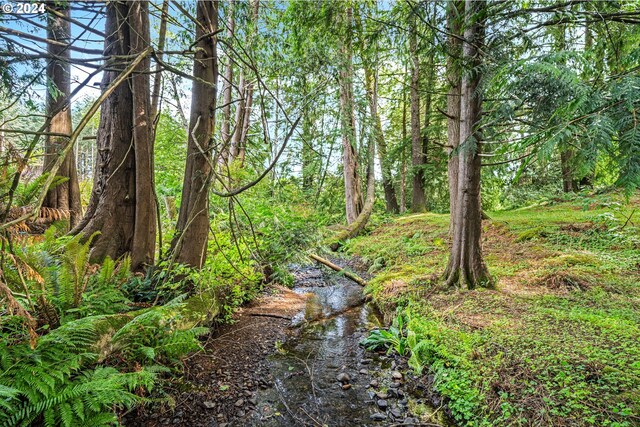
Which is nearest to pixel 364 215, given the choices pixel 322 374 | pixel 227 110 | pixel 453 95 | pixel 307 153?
pixel 307 153

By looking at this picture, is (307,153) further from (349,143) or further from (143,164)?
(143,164)

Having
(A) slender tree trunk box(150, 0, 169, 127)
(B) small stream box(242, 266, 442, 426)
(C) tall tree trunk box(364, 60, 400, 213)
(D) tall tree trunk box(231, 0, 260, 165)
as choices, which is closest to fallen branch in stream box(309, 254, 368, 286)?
(B) small stream box(242, 266, 442, 426)

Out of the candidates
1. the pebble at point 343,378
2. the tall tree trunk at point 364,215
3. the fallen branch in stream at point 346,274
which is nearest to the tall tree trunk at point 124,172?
the pebble at point 343,378

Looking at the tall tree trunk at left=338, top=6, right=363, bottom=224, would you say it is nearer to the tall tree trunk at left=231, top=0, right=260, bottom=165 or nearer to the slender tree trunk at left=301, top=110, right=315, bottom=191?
the slender tree trunk at left=301, top=110, right=315, bottom=191

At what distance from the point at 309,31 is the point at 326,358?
5.22 meters

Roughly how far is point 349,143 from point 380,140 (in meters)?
1.94

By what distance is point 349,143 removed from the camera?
29.3 feet

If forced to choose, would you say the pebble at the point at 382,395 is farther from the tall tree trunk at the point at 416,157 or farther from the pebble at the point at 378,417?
the tall tree trunk at the point at 416,157

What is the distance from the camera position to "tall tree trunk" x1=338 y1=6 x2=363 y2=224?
20.1 feet

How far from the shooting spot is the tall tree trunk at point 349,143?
613 cm

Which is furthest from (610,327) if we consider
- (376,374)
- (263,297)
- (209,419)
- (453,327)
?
(263,297)

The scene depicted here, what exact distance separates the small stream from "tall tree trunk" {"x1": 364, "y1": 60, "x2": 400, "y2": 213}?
5.42 m

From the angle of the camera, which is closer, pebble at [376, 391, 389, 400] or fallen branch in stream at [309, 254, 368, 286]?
pebble at [376, 391, 389, 400]

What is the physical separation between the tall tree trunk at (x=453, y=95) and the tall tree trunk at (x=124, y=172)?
3930 mm
